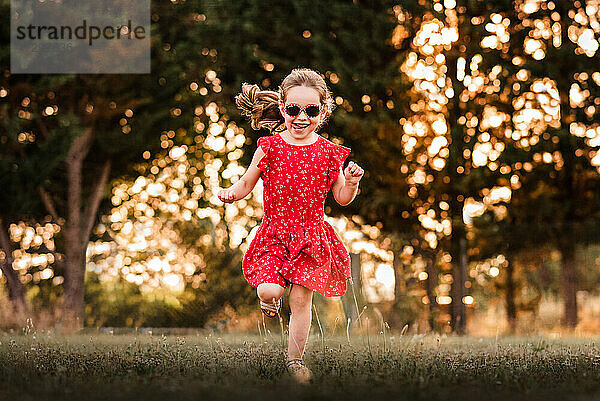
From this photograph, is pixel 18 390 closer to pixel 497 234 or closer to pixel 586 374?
pixel 586 374

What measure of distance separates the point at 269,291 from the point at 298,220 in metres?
0.52

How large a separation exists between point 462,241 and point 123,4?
538 centimetres

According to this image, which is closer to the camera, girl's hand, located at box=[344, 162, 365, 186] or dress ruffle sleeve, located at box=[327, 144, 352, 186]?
girl's hand, located at box=[344, 162, 365, 186]

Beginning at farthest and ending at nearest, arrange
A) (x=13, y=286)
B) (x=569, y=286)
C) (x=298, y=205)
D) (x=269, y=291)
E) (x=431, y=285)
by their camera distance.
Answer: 1. (x=13, y=286)
2. (x=431, y=285)
3. (x=569, y=286)
4. (x=298, y=205)
5. (x=269, y=291)

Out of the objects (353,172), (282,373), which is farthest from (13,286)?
(353,172)

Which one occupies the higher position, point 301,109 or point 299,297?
point 301,109

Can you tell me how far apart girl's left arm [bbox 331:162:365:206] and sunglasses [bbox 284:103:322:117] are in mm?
402

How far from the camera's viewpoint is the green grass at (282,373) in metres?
3.45

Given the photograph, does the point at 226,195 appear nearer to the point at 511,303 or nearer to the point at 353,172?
the point at 353,172

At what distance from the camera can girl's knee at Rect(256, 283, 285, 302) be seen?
452 cm

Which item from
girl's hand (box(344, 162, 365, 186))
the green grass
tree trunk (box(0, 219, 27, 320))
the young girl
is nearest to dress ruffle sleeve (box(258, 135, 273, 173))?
the young girl

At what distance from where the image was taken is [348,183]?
4695mm

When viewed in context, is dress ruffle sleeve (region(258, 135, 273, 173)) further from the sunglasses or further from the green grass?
the green grass

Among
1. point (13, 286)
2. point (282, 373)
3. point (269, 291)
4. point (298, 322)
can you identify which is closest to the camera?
point (282, 373)
